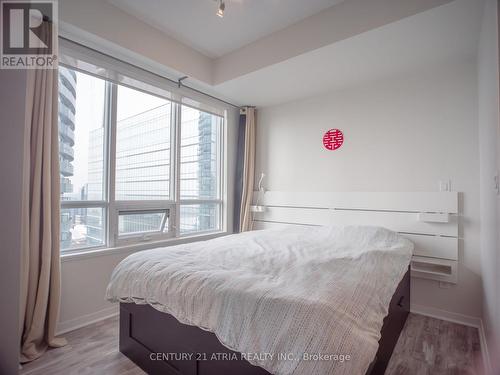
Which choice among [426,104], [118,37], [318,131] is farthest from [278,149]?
[118,37]

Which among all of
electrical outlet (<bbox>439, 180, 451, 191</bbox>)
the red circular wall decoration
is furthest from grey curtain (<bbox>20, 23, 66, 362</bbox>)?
electrical outlet (<bbox>439, 180, 451, 191</bbox>)

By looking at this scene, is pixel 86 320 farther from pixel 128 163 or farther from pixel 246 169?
pixel 246 169

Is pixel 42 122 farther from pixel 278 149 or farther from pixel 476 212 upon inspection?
pixel 476 212

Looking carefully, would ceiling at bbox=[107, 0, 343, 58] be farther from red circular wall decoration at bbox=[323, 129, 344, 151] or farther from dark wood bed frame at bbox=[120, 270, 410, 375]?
dark wood bed frame at bbox=[120, 270, 410, 375]

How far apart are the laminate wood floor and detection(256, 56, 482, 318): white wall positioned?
443 mm

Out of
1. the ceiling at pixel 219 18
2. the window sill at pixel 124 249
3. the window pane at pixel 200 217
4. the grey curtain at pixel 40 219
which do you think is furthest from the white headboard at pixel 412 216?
the grey curtain at pixel 40 219

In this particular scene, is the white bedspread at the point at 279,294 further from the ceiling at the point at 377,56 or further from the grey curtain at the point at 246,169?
the ceiling at the point at 377,56

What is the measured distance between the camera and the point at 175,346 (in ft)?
4.86

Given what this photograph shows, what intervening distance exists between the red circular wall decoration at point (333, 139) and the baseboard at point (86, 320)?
2.98 metres

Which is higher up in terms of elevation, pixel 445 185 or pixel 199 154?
pixel 199 154

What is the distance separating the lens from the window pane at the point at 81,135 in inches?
91.0

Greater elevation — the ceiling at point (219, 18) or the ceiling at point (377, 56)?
the ceiling at point (219, 18)
